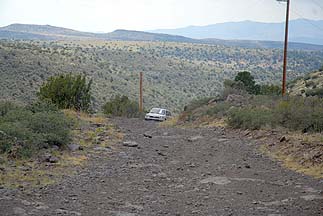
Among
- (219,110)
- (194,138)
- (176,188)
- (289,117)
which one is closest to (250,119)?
(289,117)

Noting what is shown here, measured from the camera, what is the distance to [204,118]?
1108 inches

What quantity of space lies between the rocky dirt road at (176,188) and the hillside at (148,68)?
3557cm

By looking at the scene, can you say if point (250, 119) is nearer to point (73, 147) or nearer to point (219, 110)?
point (219, 110)

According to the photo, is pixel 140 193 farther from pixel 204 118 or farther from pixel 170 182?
pixel 204 118

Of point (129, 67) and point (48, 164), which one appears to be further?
point (129, 67)

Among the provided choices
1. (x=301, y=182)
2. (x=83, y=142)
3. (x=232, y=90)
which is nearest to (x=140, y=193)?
(x=301, y=182)

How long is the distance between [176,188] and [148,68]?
79.5 metres

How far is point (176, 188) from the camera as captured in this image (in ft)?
35.7

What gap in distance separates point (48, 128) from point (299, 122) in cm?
946

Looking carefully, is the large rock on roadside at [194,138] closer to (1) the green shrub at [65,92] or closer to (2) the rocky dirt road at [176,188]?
(2) the rocky dirt road at [176,188]

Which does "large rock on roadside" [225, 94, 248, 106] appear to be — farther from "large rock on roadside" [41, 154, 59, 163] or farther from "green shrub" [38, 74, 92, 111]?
"large rock on roadside" [41, 154, 59, 163]

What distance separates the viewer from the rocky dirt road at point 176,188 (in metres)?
8.85

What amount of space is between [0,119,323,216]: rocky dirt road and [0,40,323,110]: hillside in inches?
1401

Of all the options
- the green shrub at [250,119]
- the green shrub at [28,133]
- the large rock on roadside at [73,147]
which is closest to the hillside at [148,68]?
the green shrub at [250,119]
